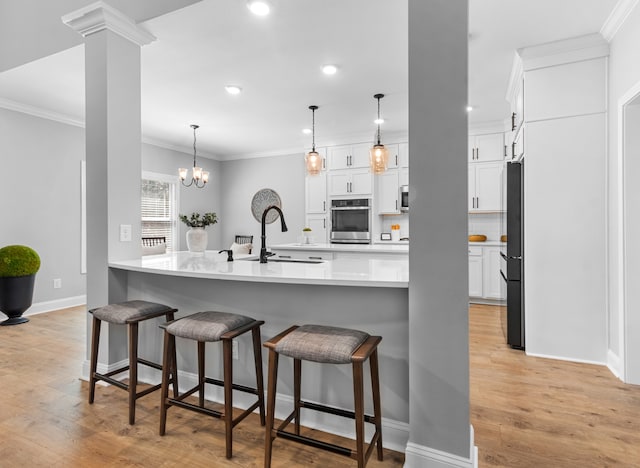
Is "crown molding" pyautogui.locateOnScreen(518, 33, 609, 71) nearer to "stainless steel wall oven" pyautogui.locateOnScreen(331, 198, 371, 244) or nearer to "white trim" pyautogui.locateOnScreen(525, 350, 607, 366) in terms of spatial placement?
"white trim" pyautogui.locateOnScreen(525, 350, 607, 366)

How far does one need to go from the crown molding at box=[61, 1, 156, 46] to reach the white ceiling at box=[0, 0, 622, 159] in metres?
0.14

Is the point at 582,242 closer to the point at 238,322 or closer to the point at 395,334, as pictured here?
the point at 395,334

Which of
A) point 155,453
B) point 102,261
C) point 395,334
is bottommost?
point 155,453

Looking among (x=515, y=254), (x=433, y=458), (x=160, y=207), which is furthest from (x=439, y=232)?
(x=160, y=207)

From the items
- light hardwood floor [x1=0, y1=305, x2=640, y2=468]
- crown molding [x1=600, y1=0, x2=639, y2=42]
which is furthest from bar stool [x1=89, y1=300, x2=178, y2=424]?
crown molding [x1=600, y1=0, x2=639, y2=42]

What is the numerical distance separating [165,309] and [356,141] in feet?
14.8

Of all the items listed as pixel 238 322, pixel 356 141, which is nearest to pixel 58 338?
pixel 238 322

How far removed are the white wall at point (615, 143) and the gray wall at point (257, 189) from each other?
4.71 meters

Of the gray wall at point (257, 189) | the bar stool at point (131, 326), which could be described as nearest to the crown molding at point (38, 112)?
the gray wall at point (257, 189)

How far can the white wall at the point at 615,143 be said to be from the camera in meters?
2.50

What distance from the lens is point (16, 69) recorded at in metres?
3.51

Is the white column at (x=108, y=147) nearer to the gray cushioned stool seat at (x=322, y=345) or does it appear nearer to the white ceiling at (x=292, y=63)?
the white ceiling at (x=292, y=63)

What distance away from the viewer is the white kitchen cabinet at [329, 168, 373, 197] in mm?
5977

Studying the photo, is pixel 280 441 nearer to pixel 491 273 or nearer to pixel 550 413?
pixel 550 413
